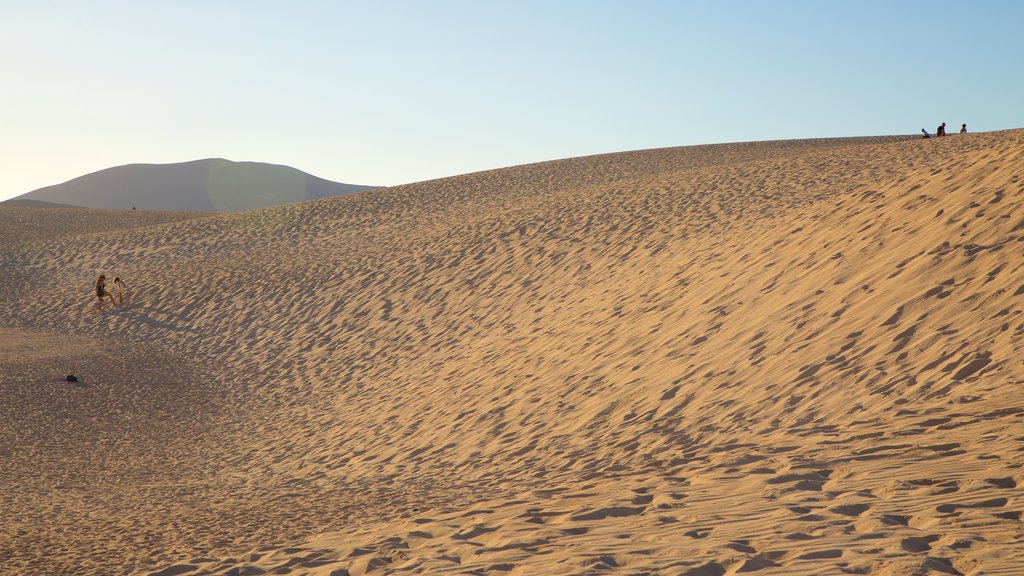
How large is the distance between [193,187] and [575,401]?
14994 cm

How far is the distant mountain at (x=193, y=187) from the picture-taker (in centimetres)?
13712

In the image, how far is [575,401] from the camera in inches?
390

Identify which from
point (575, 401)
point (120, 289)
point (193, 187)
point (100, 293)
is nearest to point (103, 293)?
point (100, 293)

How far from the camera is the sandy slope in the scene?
209 inches

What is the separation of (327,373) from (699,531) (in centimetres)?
1057

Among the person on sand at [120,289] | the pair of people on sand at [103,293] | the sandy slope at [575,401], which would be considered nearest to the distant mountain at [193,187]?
the person on sand at [120,289]

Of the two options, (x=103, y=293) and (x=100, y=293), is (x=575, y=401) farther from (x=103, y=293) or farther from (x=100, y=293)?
(x=103, y=293)

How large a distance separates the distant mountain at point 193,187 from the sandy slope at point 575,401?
116 m

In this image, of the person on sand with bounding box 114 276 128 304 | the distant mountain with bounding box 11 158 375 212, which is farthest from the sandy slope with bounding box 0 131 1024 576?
the distant mountain with bounding box 11 158 375 212

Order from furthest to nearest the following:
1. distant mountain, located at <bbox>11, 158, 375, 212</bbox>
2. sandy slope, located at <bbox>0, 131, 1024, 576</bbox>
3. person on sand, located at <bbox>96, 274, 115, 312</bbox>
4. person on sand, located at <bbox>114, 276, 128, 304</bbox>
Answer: distant mountain, located at <bbox>11, 158, 375, 212</bbox>, person on sand, located at <bbox>114, 276, 128, 304</bbox>, person on sand, located at <bbox>96, 274, 115, 312</bbox>, sandy slope, located at <bbox>0, 131, 1024, 576</bbox>

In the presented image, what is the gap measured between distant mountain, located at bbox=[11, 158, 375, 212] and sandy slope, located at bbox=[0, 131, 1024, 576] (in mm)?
115711

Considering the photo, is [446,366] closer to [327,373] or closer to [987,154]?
[327,373]

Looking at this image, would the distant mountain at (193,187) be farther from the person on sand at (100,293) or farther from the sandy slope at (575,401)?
the sandy slope at (575,401)

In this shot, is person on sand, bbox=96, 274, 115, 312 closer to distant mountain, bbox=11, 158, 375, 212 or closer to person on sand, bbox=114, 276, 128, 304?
person on sand, bbox=114, 276, 128, 304
